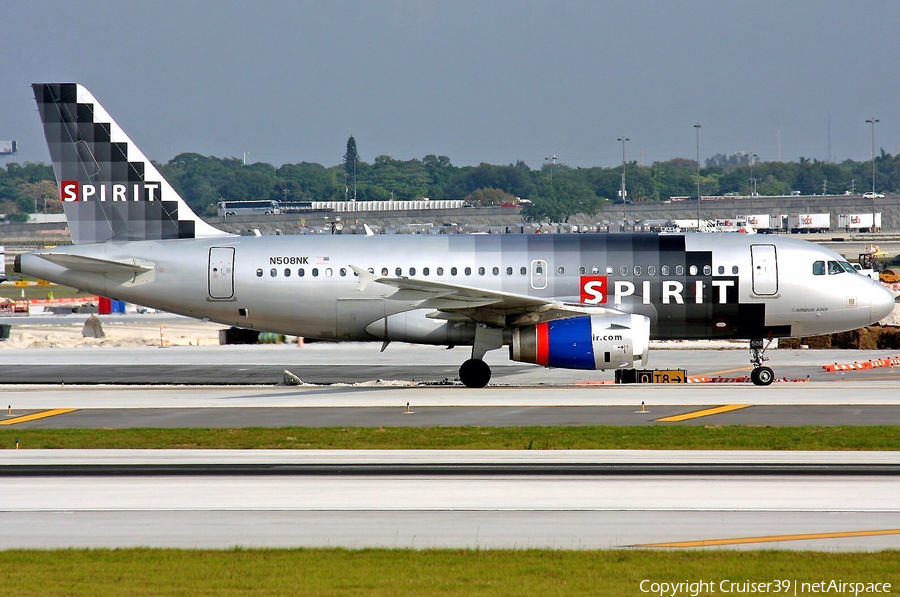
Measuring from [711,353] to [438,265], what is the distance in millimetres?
16812

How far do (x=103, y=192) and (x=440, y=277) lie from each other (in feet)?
40.4

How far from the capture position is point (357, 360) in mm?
43125

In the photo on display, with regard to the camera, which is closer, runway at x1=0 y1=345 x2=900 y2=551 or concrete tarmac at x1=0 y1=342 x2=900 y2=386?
runway at x1=0 y1=345 x2=900 y2=551

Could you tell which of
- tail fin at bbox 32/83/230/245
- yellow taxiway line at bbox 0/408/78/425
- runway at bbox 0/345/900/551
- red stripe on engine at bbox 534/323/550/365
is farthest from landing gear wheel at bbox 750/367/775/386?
yellow taxiway line at bbox 0/408/78/425

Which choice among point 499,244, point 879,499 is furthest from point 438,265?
point 879,499

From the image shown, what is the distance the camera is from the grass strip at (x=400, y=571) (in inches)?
494

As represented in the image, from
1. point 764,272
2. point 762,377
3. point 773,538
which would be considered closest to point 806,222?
point 764,272

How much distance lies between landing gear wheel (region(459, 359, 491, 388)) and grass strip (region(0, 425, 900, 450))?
8349 mm

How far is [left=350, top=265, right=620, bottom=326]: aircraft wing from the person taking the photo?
3002 cm

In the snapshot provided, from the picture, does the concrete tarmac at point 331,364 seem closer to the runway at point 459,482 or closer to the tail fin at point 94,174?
the runway at point 459,482

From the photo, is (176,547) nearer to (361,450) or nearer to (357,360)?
(361,450)

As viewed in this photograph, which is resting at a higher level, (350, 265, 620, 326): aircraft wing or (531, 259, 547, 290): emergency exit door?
(531, 259, 547, 290): emergency exit door

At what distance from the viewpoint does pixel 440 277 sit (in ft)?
109

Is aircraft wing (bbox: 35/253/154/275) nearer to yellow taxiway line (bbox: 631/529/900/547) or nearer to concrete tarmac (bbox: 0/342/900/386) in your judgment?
concrete tarmac (bbox: 0/342/900/386)
